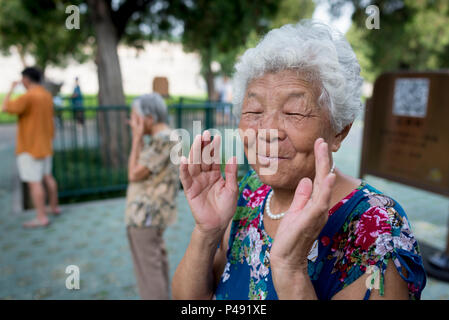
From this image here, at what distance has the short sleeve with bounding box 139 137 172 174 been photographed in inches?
113

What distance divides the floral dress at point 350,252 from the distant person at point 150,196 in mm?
1568

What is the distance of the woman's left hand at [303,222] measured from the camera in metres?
0.90

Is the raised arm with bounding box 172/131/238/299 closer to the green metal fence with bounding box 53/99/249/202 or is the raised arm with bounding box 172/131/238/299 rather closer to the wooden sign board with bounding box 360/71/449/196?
the wooden sign board with bounding box 360/71/449/196

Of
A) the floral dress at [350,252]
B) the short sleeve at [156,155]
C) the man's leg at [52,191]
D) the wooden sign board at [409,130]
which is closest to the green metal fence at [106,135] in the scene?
the man's leg at [52,191]

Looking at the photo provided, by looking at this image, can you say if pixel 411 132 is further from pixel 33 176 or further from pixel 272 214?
pixel 33 176

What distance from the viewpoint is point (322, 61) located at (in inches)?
44.1

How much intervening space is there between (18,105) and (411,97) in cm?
480

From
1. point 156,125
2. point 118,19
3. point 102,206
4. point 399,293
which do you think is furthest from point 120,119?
point 399,293

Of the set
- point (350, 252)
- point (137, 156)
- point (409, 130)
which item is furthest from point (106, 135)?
point (350, 252)

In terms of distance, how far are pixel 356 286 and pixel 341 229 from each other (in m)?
0.18

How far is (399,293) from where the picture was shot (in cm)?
99

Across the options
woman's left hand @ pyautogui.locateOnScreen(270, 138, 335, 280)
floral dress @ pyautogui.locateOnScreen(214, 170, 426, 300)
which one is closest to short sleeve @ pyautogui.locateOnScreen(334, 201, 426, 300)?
floral dress @ pyautogui.locateOnScreen(214, 170, 426, 300)

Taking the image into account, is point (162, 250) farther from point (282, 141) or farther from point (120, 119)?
point (120, 119)

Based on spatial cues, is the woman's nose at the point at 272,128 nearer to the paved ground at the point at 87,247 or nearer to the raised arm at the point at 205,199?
the raised arm at the point at 205,199
